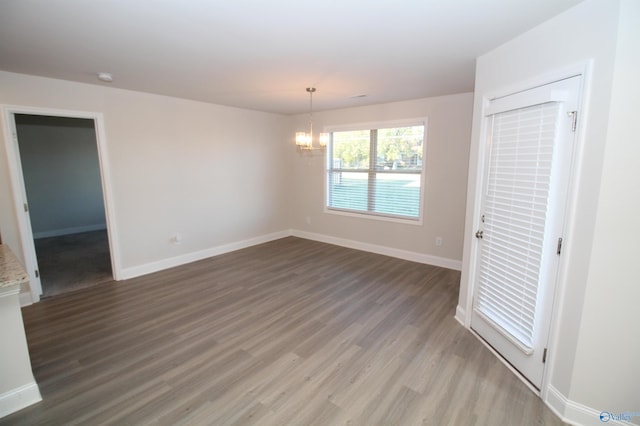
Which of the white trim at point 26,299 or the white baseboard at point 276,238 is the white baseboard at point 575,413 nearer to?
the white baseboard at point 276,238

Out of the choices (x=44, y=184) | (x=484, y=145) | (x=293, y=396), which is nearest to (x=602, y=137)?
(x=484, y=145)

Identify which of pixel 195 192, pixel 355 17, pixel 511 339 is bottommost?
pixel 511 339

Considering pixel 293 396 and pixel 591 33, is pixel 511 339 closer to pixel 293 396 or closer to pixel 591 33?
pixel 293 396

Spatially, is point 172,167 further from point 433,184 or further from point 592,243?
point 592,243

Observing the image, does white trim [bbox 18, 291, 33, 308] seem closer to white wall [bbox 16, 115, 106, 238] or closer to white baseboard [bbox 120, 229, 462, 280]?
white baseboard [bbox 120, 229, 462, 280]

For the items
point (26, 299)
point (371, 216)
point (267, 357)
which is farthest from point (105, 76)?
point (371, 216)

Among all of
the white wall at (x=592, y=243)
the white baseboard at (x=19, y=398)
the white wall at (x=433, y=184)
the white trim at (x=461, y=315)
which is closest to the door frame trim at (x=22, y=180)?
the white baseboard at (x=19, y=398)

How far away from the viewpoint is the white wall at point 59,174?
6.10 m

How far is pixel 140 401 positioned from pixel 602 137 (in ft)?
10.8

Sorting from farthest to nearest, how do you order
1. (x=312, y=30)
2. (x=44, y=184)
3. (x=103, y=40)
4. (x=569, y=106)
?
(x=44, y=184) < (x=103, y=40) < (x=312, y=30) < (x=569, y=106)

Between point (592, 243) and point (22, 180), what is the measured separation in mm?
5338

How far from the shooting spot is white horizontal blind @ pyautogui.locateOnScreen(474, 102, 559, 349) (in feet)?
6.70

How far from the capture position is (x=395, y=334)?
9.26 ft

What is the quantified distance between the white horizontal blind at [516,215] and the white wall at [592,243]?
20 cm
